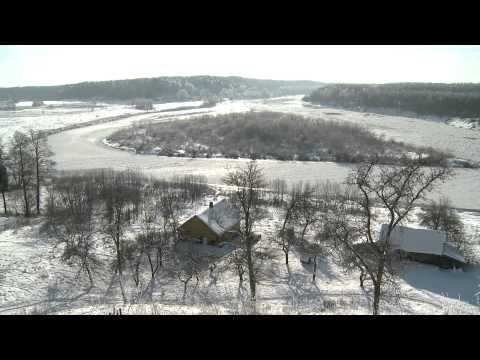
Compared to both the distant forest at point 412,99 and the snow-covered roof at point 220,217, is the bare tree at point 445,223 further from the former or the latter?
the distant forest at point 412,99

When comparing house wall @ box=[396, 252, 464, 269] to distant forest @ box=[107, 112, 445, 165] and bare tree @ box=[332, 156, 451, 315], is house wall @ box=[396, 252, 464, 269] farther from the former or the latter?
distant forest @ box=[107, 112, 445, 165]

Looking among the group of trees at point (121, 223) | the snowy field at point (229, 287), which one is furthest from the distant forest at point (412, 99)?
the snowy field at point (229, 287)

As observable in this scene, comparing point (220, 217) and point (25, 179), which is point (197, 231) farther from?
point (25, 179)

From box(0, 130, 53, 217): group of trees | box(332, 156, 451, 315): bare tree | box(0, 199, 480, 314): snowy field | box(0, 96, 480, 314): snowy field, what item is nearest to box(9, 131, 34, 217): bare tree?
box(0, 130, 53, 217): group of trees

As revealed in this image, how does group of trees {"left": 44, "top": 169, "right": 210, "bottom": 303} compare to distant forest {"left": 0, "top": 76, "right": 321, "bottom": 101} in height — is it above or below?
below

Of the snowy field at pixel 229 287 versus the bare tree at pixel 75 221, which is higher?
the bare tree at pixel 75 221

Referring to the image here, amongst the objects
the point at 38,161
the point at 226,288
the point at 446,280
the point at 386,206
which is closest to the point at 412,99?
the point at 446,280
